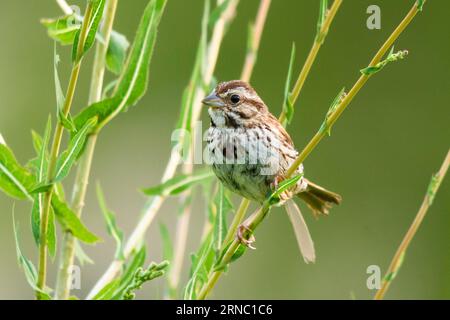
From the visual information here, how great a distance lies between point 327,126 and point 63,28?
2.91ft

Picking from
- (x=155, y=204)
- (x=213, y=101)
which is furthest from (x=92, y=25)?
(x=213, y=101)

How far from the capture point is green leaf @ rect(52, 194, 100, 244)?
2277 mm

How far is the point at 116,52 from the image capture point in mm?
2604

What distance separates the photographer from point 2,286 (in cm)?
514

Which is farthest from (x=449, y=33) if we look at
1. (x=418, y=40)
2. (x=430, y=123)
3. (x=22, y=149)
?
(x=22, y=149)

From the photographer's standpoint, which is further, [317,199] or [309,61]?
[317,199]

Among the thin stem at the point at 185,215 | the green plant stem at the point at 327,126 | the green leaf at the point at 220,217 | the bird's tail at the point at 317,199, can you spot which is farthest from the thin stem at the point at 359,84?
the bird's tail at the point at 317,199

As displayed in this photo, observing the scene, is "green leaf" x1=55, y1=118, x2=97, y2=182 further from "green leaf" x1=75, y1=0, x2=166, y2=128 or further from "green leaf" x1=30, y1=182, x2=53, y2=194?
"green leaf" x1=75, y1=0, x2=166, y2=128

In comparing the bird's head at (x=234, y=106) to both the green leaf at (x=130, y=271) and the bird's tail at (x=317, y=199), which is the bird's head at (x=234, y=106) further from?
the green leaf at (x=130, y=271)

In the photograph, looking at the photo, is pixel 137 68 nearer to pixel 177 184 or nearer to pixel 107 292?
Result: pixel 177 184

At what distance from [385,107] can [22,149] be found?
9.48 ft

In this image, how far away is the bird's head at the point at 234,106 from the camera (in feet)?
10.5

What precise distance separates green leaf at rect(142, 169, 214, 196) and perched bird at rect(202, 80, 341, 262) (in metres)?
0.10

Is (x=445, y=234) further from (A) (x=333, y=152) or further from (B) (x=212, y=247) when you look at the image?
(B) (x=212, y=247)
